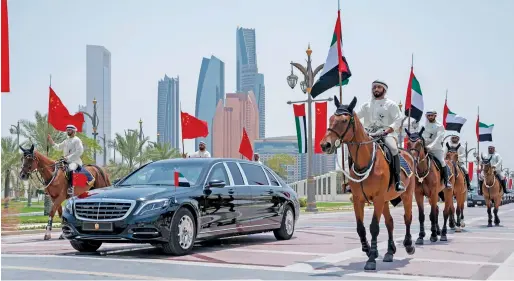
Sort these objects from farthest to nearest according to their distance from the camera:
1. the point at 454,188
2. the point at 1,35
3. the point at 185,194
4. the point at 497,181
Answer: the point at 497,181 < the point at 454,188 < the point at 185,194 < the point at 1,35

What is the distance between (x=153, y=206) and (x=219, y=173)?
2.18 m

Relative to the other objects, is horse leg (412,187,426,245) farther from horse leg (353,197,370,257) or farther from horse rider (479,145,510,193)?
horse rider (479,145,510,193)

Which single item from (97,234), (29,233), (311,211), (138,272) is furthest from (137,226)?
(311,211)

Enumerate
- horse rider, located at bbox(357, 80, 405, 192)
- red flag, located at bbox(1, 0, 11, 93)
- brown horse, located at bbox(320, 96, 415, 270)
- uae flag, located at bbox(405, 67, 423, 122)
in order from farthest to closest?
1. uae flag, located at bbox(405, 67, 423, 122)
2. horse rider, located at bbox(357, 80, 405, 192)
3. brown horse, located at bbox(320, 96, 415, 270)
4. red flag, located at bbox(1, 0, 11, 93)

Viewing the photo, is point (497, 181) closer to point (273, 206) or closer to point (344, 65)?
point (344, 65)

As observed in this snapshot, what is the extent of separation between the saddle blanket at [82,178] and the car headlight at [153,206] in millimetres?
5705

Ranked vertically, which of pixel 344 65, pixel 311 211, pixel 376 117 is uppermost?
pixel 344 65

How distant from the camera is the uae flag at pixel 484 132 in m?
33.0

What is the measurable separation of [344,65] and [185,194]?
5639 millimetres

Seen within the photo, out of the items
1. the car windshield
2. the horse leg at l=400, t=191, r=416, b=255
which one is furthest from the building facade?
the horse leg at l=400, t=191, r=416, b=255

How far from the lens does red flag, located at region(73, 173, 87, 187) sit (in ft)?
52.2

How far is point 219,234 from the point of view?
12.2m

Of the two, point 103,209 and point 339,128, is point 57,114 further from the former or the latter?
point 339,128

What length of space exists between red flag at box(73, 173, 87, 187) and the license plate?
5.22m
